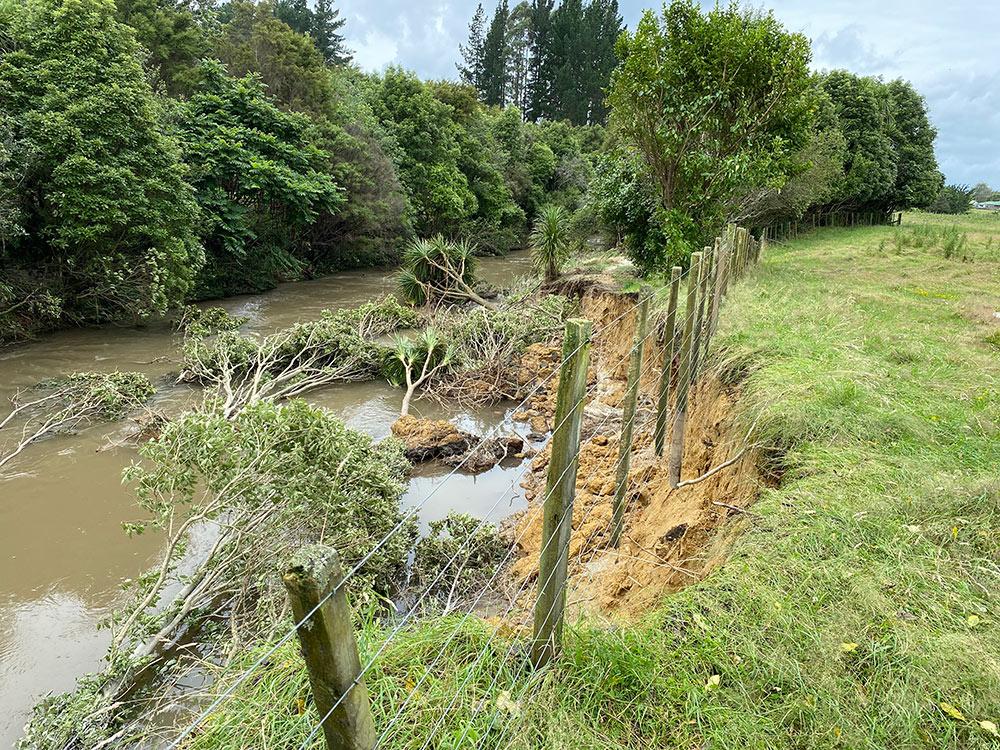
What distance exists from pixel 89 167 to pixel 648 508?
13.4 meters

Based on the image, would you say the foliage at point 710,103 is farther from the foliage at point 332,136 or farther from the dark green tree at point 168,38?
the dark green tree at point 168,38

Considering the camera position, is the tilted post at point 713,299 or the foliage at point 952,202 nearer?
the tilted post at point 713,299

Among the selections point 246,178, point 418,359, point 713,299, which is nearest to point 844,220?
point 418,359

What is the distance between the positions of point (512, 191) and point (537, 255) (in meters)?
21.4

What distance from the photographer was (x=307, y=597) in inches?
55.9

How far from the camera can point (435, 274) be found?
745 inches

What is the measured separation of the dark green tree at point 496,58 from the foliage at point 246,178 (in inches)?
1668

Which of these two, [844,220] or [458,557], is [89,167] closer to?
[458,557]

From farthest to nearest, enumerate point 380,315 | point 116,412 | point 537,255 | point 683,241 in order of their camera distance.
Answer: point 537,255 < point 380,315 < point 683,241 < point 116,412

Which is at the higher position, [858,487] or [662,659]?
[858,487]

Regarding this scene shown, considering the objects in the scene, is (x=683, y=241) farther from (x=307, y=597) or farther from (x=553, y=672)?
(x=307, y=597)

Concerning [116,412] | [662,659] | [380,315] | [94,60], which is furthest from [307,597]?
[94,60]

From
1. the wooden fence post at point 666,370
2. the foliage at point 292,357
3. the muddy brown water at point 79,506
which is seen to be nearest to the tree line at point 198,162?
the muddy brown water at point 79,506

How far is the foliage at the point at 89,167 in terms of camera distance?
12.5 metres
